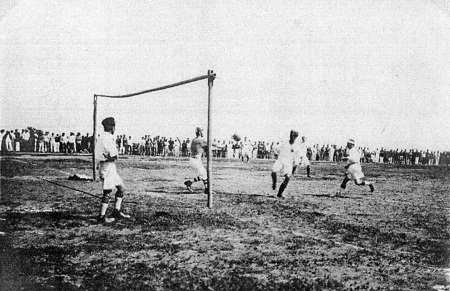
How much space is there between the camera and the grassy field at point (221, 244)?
4.91 m

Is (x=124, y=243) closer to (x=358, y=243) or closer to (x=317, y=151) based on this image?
(x=358, y=243)

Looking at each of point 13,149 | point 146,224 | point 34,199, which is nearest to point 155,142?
point 13,149

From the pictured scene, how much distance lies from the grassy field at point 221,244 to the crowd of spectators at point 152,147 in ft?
65.2

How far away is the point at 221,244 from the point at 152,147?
36.2 metres

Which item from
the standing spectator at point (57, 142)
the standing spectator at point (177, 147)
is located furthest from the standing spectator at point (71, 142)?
the standing spectator at point (177, 147)

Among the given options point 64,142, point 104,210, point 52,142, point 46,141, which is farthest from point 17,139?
point 104,210

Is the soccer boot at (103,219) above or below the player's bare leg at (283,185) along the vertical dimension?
below

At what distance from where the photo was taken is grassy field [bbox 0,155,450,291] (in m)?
4.91

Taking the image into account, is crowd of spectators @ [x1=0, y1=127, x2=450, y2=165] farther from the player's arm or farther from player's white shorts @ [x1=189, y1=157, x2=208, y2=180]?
the player's arm

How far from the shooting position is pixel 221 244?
21.3 ft

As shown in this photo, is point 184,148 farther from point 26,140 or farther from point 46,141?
point 26,140

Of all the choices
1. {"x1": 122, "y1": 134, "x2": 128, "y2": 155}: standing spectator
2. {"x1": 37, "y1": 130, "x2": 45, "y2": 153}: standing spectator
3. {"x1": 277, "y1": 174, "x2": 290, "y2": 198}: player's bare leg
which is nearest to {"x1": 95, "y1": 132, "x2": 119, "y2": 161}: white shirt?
{"x1": 277, "y1": 174, "x2": 290, "y2": 198}: player's bare leg

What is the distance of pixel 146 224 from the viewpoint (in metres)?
7.81

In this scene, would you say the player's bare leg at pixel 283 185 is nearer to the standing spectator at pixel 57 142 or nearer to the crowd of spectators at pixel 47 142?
the crowd of spectators at pixel 47 142
